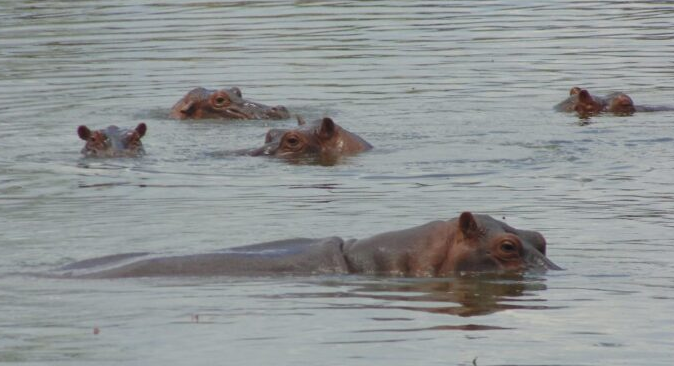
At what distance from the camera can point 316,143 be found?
13812 mm

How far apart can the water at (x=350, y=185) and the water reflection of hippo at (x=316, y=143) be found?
250 mm

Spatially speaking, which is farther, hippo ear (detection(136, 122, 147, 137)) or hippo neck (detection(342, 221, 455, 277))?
hippo ear (detection(136, 122, 147, 137))

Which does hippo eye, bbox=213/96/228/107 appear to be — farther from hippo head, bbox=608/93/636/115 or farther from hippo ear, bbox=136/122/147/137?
hippo head, bbox=608/93/636/115

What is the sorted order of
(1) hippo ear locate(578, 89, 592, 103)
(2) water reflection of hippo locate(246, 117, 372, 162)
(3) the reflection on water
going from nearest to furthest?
1. (3) the reflection on water
2. (2) water reflection of hippo locate(246, 117, 372, 162)
3. (1) hippo ear locate(578, 89, 592, 103)

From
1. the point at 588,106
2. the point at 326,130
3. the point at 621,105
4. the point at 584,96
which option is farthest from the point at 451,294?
the point at 588,106

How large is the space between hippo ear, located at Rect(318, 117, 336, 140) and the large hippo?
2.47m

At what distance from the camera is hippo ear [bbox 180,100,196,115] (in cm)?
1639

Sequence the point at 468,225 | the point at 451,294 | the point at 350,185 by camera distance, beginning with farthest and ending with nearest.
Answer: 1. the point at 350,185
2. the point at 468,225
3. the point at 451,294

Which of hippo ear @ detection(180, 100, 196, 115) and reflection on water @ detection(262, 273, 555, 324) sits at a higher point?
reflection on water @ detection(262, 273, 555, 324)

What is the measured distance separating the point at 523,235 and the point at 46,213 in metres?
3.70

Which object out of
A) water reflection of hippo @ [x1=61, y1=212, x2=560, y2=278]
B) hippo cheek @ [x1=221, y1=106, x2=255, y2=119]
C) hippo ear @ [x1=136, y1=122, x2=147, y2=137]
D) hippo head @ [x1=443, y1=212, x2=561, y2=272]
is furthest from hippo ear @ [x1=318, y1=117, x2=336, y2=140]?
hippo head @ [x1=443, y1=212, x2=561, y2=272]

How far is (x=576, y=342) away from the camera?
22.5ft

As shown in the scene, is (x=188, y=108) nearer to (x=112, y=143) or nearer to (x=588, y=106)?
(x=112, y=143)

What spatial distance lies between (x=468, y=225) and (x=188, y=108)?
27.6 feet
